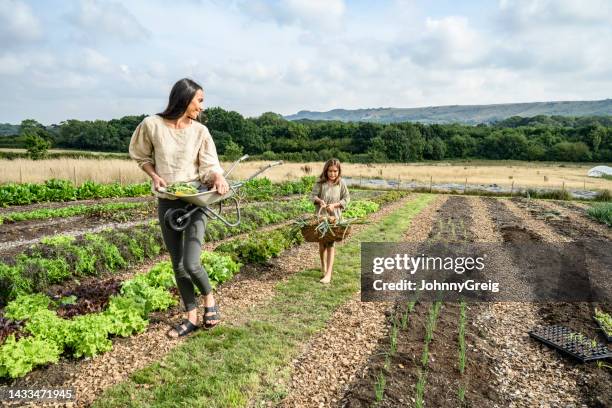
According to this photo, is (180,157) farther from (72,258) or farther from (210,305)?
(72,258)

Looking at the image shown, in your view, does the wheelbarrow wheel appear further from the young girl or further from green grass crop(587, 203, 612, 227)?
green grass crop(587, 203, 612, 227)

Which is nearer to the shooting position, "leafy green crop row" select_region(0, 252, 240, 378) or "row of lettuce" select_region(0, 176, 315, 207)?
"leafy green crop row" select_region(0, 252, 240, 378)

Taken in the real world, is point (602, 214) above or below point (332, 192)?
below

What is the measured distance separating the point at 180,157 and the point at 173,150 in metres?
0.08

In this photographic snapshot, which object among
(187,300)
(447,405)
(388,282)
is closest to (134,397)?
(187,300)

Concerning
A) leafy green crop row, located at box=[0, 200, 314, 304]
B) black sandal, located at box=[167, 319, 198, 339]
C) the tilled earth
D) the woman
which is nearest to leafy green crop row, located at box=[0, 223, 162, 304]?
leafy green crop row, located at box=[0, 200, 314, 304]

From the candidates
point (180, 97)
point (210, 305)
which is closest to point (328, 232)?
point (210, 305)

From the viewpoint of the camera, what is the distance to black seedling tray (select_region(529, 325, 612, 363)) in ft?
12.7

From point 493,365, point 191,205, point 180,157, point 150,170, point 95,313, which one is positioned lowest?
point 493,365

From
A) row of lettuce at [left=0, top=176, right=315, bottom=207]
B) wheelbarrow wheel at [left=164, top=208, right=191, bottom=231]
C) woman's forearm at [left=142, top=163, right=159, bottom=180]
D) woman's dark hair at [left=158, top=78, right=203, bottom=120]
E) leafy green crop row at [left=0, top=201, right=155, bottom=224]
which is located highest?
woman's dark hair at [left=158, top=78, right=203, bottom=120]

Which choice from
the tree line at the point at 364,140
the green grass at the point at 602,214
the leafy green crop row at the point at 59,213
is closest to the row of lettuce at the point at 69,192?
the leafy green crop row at the point at 59,213

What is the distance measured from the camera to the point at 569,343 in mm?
4152

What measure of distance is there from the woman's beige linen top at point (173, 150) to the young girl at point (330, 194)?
2.30m

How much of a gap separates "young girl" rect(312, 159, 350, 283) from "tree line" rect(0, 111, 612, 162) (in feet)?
Answer: 142
